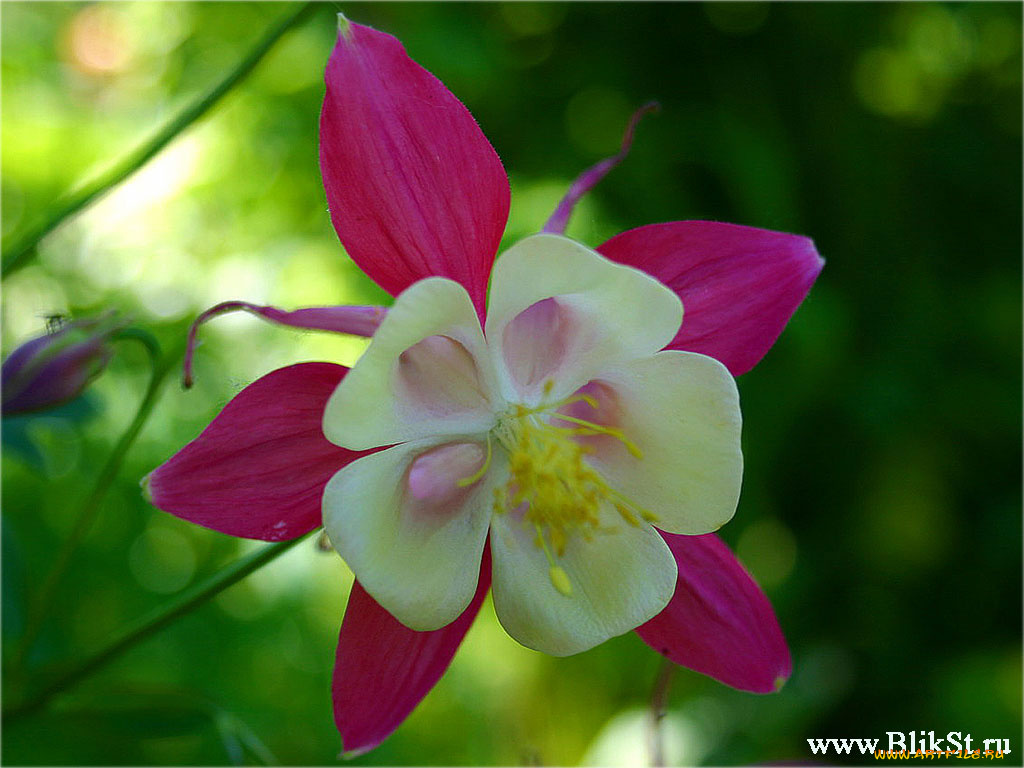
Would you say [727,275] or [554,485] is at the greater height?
[727,275]

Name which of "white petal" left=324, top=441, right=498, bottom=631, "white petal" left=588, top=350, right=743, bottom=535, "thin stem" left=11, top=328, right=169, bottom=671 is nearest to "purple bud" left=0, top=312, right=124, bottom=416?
"thin stem" left=11, top=328, right=169, bottom=671

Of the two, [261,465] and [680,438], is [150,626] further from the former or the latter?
[680,438]

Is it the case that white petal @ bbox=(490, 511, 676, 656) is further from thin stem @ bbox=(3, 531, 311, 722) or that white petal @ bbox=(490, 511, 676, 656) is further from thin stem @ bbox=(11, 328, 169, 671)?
thin stem @ bbox=(11, 328, 169, 671)

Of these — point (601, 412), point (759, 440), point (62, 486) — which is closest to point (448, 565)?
point (601, 412)

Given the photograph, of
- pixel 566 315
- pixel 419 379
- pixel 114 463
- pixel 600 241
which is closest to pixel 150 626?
pixel 114 463

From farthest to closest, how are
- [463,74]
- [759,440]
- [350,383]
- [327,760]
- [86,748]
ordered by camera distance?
[759,440] → [463,74] → [327,760] → [86,748] → [350,383]

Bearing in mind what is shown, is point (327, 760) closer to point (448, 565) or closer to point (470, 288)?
point (448, 565)
